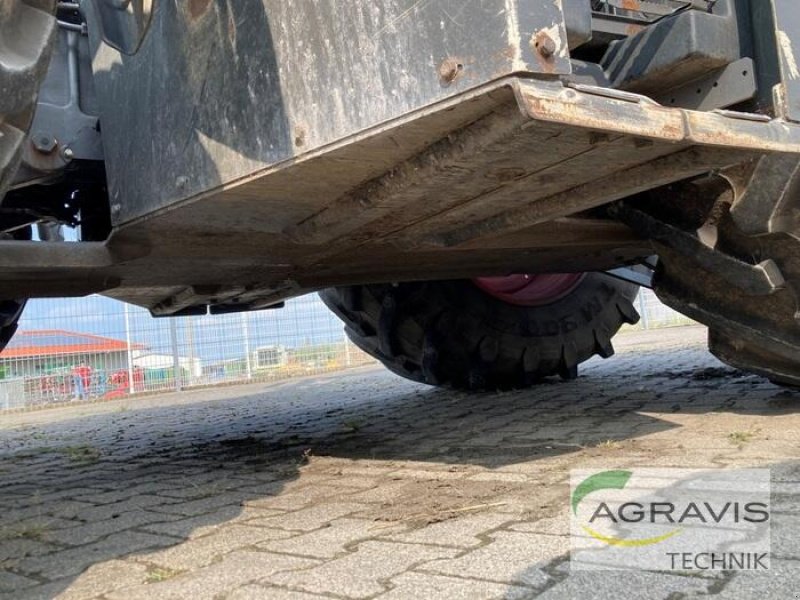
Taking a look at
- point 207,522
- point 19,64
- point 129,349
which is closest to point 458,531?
point 207,522

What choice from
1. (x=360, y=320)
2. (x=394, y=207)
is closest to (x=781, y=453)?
(x=394, y=207)

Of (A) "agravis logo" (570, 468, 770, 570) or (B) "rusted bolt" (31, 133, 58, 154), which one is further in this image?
(B) "rusted bolt" (31, 133, 58, 154)

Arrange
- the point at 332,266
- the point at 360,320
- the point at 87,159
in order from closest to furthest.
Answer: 1. the point at 87,159
2. the point at 332,266
3. the point at 360,320

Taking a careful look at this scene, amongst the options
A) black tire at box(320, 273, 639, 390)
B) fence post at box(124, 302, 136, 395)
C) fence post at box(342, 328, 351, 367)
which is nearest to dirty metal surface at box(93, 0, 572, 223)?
black tire at box(320, 273, 639, 390)

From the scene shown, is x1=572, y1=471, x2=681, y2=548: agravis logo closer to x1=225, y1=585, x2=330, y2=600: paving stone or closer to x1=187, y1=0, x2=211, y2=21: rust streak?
x1=225, y1=585, x2=330, y2=600: paving stone

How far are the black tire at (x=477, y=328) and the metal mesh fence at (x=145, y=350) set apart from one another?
203 inches

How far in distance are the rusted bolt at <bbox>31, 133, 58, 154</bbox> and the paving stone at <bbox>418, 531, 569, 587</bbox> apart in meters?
1.47

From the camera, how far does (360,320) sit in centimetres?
456

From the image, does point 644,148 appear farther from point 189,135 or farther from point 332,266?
point 332,266

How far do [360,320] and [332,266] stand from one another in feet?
5.50

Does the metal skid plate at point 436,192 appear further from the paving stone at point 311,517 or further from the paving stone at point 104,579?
the paving stone at point 104,579

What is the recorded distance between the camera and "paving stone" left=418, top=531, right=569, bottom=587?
4.88 ft

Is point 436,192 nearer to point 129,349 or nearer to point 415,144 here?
point 415,144

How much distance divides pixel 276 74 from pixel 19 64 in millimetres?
602
